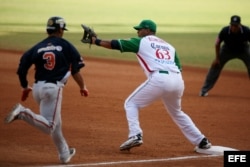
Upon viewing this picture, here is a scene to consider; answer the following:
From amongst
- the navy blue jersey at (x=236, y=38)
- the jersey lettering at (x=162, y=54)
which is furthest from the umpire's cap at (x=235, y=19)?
the jersey lettering at (x=162, y=54)

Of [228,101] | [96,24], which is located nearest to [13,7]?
[96,24]

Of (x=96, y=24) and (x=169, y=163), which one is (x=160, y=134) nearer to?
(x=169, y=163)

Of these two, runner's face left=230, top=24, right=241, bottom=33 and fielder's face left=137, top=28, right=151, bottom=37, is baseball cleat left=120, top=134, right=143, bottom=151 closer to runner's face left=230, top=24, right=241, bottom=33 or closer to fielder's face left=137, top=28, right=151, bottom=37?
fielder's face left=137, top=28, right=151, bottom=37

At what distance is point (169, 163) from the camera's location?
30.1ft

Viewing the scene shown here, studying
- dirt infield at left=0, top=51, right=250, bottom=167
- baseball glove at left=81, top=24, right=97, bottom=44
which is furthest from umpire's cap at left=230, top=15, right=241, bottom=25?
baseball glove at left=81, top=24, right=97, bottom=44

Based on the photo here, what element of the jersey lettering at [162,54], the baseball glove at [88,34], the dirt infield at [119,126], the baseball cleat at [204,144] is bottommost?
the dirt infield at [119,126]

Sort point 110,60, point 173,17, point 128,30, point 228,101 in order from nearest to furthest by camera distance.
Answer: point 228,101, point 110,60, point 128,30, point 173,17

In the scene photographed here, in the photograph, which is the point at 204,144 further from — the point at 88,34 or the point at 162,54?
the point at 88,34

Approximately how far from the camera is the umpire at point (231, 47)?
15.3 meters

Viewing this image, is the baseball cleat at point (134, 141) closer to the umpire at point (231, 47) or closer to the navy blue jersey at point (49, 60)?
the navy blue jersey at point (49, 60)

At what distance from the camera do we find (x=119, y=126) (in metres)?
12.1

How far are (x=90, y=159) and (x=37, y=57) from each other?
4.98 feet

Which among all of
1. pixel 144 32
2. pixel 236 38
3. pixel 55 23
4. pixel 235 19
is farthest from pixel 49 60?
pixel 236 38

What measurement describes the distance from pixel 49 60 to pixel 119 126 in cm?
357
